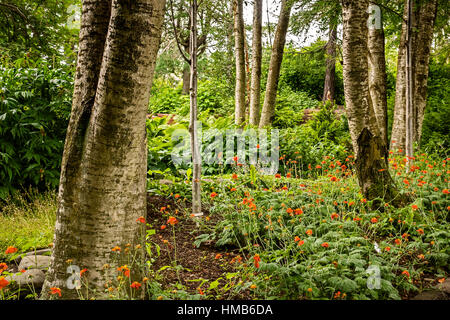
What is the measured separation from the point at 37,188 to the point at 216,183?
2.61 metres

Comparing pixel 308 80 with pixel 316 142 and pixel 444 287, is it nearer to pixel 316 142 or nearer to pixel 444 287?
pixel 316 142

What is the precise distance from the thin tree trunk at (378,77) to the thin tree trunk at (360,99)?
146 inches

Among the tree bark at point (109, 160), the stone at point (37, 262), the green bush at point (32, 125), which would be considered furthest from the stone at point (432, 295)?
the green bush at point (32, 125)

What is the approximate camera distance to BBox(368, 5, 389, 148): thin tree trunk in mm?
7298

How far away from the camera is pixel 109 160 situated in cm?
207

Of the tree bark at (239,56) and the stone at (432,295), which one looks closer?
the stone at (432,295)

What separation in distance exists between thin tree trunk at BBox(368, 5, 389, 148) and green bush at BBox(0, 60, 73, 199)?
6.25 m

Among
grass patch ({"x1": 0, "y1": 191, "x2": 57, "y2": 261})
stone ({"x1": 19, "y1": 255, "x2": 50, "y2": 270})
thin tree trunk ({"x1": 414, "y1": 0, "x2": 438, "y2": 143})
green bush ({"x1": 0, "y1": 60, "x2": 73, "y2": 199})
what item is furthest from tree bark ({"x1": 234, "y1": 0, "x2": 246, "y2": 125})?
stone ({"x1": 19, "y1": 255, "x2": 50, "y2": 270})

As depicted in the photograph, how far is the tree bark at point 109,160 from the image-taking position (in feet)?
6.60

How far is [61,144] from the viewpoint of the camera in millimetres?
4836

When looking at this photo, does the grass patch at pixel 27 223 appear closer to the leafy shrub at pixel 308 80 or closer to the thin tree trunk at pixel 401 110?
the thin tree trunk at pixel 401 110

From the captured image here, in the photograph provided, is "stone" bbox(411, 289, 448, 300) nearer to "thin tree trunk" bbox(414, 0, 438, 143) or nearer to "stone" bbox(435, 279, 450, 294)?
"stone" bbox(435, 279, 450, 294)

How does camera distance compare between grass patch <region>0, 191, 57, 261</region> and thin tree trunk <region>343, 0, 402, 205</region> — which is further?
thin tree trunk <region>343, 0, 402, 205</region>
